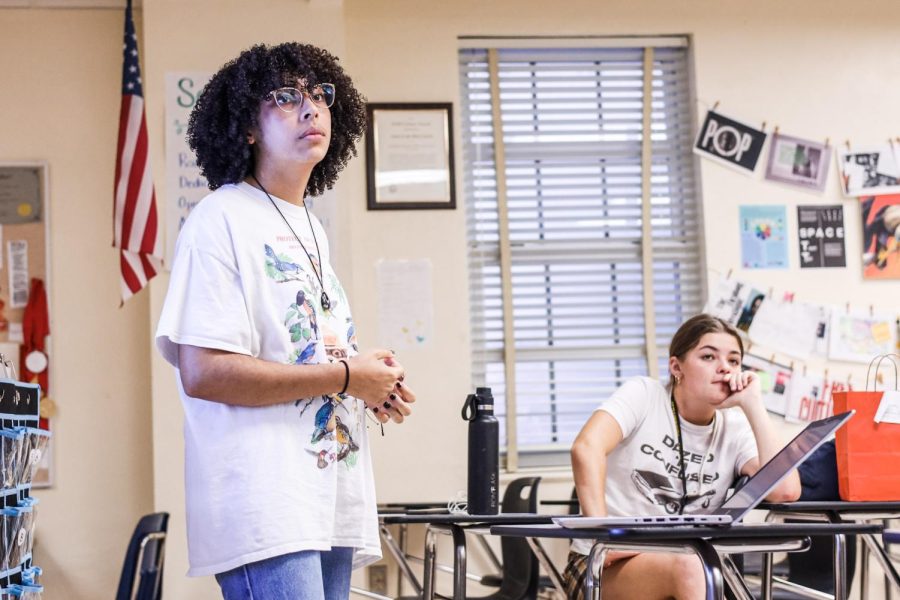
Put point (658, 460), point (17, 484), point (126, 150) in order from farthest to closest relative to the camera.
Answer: point (126, 150), point (658, 460), point (17, 484)

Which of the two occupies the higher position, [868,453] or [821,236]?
[821,236]

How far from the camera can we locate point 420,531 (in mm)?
4371

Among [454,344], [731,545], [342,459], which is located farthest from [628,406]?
[454,344]

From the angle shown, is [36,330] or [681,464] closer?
[681,464]

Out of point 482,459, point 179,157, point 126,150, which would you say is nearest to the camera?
point 482,459

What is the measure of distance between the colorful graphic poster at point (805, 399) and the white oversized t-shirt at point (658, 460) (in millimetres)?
1940

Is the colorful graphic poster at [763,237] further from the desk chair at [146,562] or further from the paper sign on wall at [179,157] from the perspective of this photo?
the desk chair at [146,562]

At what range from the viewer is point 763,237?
4672 millimetres

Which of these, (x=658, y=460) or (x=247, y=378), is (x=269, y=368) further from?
(x=658, y=460)

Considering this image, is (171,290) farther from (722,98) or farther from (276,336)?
(722,98)

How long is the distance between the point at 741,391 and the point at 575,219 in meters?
2.10

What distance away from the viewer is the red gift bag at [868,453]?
2896 millimetres

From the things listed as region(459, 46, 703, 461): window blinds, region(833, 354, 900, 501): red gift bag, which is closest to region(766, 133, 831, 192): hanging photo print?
region(459, 46, 703, 461): window blinds

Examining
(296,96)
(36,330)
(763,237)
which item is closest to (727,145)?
(763,237)
